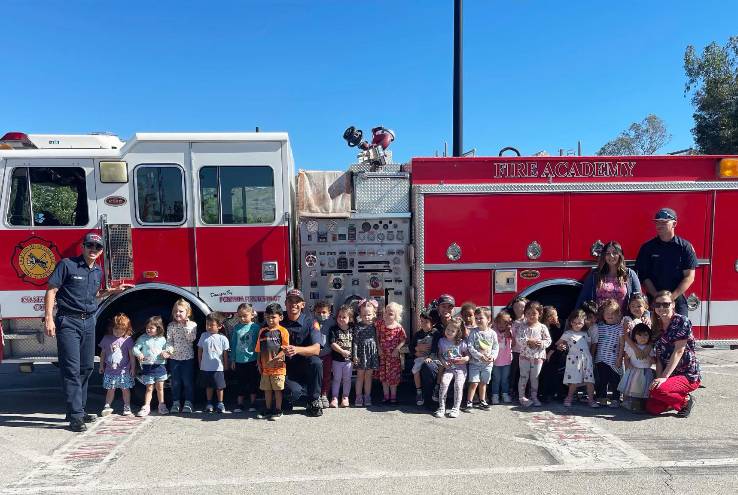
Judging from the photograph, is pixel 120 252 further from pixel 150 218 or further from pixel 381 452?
pixel 381 452

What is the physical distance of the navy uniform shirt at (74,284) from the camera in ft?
15.1

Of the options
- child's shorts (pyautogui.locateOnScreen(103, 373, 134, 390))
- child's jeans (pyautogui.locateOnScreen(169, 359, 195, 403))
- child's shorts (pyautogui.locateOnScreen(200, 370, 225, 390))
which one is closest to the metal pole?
child's shorts (pyautogui.locateOnScreen(200, 370, 225, 390))

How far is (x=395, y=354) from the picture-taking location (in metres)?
5.18

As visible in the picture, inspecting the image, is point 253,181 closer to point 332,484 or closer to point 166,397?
point 166,397

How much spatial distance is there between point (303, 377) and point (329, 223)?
5.47 ft

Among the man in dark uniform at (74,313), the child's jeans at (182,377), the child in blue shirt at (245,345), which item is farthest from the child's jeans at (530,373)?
the man in dark uniform at (74,313)

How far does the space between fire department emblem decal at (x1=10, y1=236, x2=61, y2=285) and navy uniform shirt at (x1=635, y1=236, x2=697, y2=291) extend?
6.21 meters

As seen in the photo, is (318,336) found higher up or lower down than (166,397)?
higher up

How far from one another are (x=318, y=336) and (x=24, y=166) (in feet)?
11.2

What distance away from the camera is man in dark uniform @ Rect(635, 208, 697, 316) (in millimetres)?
5199

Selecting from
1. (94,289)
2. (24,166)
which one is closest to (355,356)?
(94,289)

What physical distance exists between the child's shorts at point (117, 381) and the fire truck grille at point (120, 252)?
3.26 feet

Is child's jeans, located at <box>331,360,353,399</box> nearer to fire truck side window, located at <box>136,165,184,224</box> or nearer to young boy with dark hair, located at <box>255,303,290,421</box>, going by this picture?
young boy with dark hair, located at <box>255,303,290,421</box>

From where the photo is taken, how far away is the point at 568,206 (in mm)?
5535
